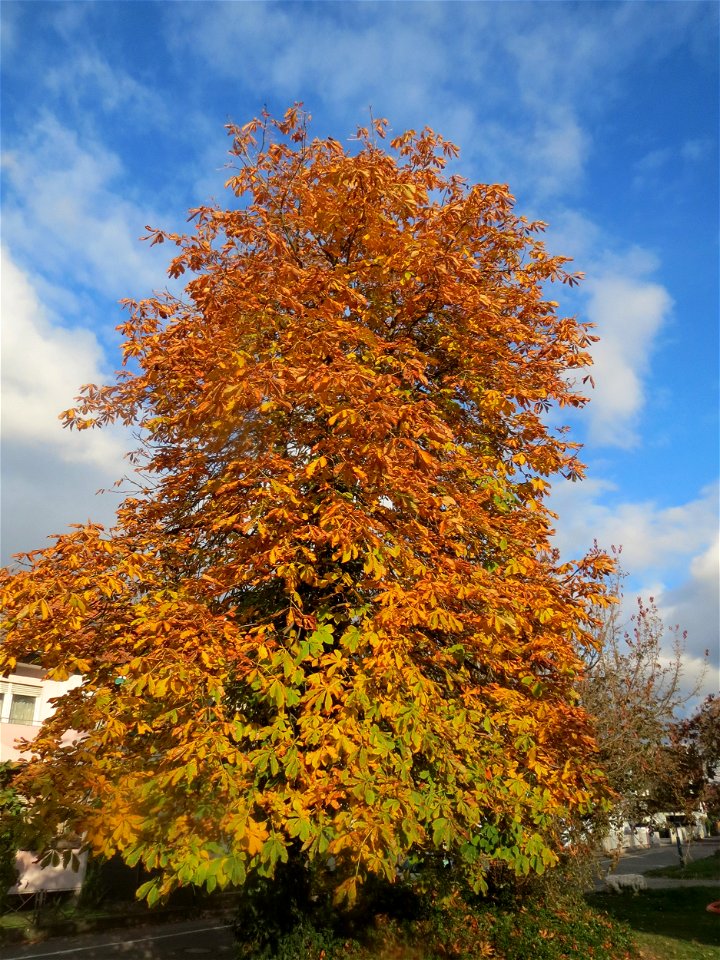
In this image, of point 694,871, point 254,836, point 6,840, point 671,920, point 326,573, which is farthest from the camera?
point 694,871

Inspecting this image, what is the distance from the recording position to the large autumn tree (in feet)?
21.6

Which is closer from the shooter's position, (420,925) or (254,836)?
(254,836)

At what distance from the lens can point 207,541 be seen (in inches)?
376

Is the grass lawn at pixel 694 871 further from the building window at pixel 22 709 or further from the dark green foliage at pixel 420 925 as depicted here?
the building window at pixel 22 709

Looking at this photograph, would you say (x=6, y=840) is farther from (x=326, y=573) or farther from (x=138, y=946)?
(x=326, y=573)

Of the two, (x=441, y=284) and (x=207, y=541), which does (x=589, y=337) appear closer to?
(x=441, y=284)

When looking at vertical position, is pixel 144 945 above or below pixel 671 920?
below

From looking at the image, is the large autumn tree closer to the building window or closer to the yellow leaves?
the yellow leaves

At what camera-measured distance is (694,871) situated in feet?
88.1

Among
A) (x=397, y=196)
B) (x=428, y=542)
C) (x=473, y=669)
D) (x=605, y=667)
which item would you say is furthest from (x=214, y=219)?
(x=605, y=667)

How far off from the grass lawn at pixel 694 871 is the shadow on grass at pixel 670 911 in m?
6.56

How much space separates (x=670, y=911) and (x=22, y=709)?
17.2 metres

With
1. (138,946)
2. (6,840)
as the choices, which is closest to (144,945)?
(138,946)

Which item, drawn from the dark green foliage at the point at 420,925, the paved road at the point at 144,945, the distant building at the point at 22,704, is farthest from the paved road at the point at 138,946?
the dark green foliage at the point at 420,925
